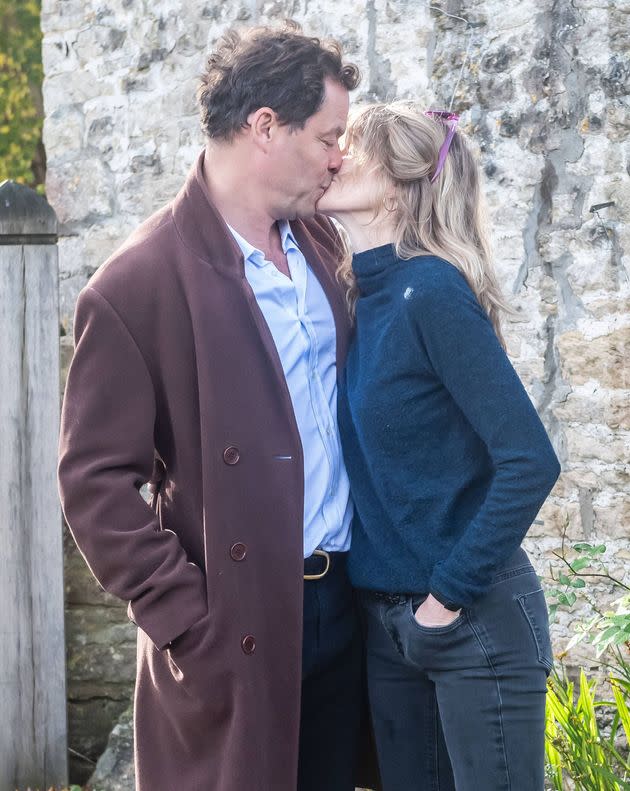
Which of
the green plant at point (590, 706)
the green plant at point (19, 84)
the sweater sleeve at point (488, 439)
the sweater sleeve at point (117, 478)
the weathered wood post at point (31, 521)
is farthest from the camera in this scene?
the green plant at point (19, 84)

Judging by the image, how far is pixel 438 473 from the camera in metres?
2.10

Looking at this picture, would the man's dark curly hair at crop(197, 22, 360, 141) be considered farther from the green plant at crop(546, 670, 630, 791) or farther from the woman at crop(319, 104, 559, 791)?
the green plant at crop(546, 670, 630, 791)

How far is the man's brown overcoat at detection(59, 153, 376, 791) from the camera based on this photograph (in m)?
2.14

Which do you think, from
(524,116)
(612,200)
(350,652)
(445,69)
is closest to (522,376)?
(612,200)

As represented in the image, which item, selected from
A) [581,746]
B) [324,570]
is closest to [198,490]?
[324,570]

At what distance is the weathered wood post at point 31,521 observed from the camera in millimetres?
3695

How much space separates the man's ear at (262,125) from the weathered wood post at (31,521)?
155 cm

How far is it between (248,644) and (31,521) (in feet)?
5.89

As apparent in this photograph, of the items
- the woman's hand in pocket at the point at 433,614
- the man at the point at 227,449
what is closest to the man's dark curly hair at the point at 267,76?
the man at the point at 227,449

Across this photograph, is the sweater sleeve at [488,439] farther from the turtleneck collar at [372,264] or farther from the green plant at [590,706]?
the green plant at [590,706]

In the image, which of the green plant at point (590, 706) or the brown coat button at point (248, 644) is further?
the green plant at point (590, 706)

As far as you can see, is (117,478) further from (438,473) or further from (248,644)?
(438,473)

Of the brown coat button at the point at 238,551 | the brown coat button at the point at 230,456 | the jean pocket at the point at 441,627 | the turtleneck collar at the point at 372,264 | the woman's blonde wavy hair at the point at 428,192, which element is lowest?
the jean pocket at the point at 441,627

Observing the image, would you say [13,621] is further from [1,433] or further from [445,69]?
[445,69]
